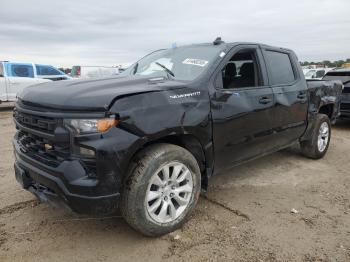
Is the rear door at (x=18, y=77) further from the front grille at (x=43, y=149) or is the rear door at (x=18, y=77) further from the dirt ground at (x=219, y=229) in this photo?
the front grille at (x=43, y=149)

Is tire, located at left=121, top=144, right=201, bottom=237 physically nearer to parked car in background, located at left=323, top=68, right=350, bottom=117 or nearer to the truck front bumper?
the truck front bumper

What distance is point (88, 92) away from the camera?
9.87 feet

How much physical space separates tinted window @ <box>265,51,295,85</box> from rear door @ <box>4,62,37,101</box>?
11227 millimetres

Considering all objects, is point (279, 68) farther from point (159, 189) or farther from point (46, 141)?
point (46, 141)

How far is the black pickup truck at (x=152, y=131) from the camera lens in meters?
2.80

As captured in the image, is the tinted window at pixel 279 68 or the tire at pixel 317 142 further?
the tire at pixel 317 142

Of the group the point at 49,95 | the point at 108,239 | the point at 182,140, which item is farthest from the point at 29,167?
the point at 182,140

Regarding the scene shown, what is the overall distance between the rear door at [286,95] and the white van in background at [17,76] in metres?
11.2

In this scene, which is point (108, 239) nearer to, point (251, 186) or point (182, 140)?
point (182, 140)

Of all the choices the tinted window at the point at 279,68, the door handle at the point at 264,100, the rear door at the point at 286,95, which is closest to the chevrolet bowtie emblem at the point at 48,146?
the door handle at the point at 264,100

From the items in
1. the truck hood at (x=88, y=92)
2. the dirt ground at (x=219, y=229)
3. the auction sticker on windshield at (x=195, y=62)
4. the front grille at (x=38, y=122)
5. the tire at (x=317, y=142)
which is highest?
the auction sticker on windshield at (x=195, y=62)

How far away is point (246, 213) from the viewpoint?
12.5 feet

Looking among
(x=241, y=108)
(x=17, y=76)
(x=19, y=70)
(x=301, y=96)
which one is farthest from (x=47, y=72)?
(x=241, y=108)

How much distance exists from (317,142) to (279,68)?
169 cm
